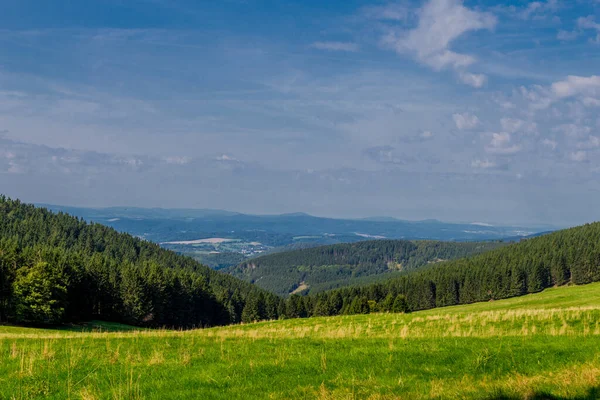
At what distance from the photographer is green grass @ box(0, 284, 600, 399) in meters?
9.31

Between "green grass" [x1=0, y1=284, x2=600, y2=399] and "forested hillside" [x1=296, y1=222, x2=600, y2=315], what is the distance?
10771 centimetres

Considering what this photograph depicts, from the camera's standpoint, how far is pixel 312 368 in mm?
11758

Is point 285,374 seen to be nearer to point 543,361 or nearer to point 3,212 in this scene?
point 543,361

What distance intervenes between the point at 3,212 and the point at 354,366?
8562 inches

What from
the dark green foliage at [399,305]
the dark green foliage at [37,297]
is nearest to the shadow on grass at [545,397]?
the dark green foliage at [37,297]

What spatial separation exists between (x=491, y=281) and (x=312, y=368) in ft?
444

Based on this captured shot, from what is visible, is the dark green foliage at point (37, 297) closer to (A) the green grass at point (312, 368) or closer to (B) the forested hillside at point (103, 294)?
(B) the forested hillside at point (103, 294)

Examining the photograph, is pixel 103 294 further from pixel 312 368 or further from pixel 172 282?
pixel 312 368

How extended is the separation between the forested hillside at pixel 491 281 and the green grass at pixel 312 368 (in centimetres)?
10771

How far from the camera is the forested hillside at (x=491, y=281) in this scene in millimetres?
126438

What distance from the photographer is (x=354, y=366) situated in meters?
11.9

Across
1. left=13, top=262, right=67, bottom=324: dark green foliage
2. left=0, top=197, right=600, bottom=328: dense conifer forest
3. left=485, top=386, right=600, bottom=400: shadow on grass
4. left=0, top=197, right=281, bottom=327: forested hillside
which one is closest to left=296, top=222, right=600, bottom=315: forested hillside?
left=0, top=197, right=600, bottom=328: dense conifer forest

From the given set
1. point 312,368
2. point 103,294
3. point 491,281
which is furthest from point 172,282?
point 491,281

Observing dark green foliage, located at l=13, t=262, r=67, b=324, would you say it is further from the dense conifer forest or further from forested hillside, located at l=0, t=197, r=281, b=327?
the dense conifer forest
